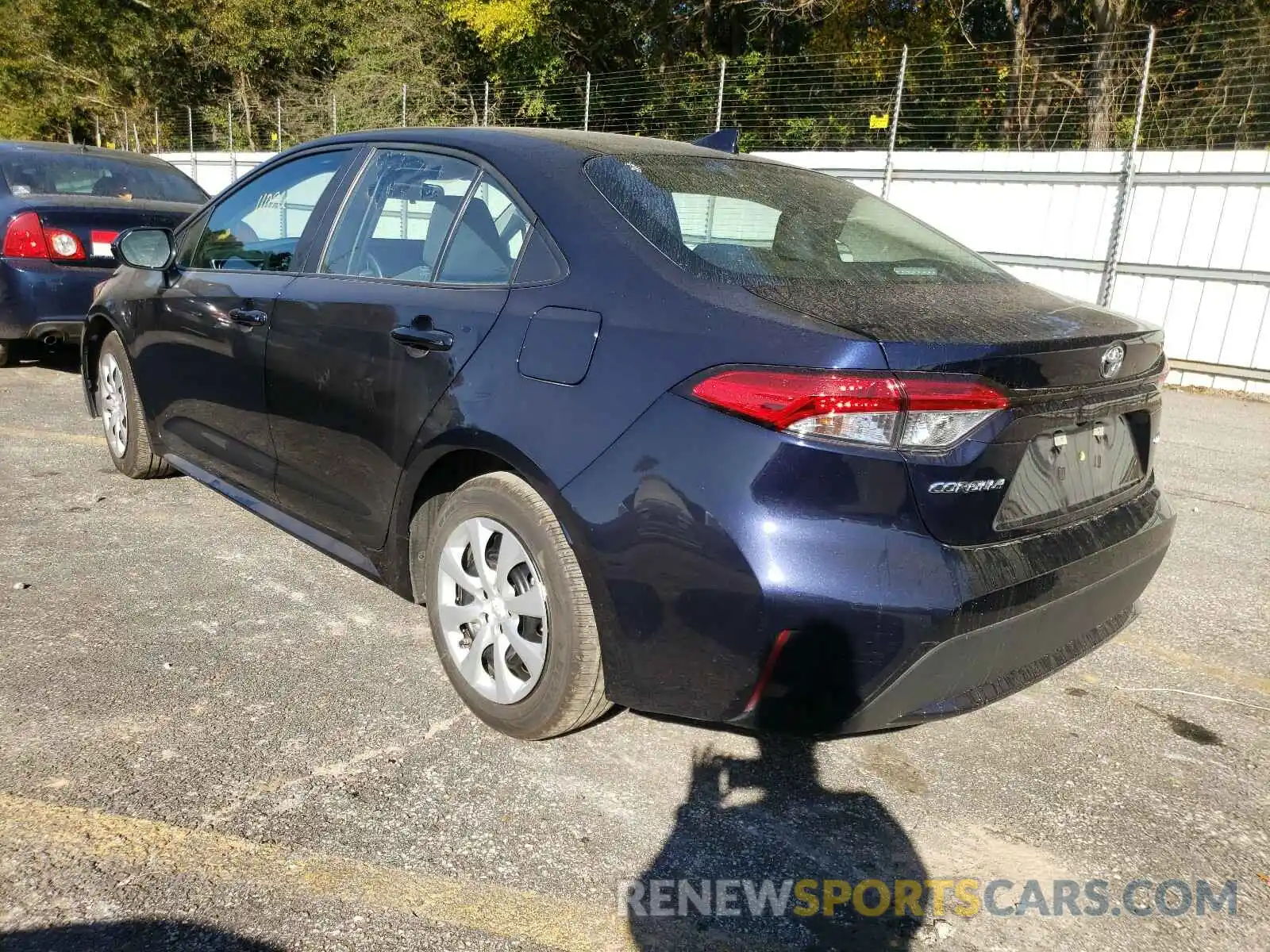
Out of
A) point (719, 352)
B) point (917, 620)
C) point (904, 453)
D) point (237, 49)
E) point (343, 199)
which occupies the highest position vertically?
point (237, 49)

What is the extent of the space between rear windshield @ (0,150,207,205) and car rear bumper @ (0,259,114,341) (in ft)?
2.35

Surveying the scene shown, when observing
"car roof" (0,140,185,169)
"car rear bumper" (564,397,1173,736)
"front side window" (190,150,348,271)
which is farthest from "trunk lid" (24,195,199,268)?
"car rear bumper" (564,397,1173,736)

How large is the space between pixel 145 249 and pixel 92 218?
2.88 metres

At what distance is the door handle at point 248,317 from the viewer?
10.7ft

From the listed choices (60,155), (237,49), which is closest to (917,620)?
(60,155)

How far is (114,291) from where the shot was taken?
14.4 ft

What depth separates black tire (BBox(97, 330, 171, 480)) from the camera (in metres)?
4.30

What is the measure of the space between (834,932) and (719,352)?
3.96ft

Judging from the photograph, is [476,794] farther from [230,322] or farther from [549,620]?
[230,322]

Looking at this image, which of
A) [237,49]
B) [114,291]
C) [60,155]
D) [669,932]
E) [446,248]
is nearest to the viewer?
[669,932]

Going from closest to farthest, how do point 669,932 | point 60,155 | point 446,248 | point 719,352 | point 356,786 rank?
point 669,932
point 719,352
point 356,786
point 446,248
point 60,155

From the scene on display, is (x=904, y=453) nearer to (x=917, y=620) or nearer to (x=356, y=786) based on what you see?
(x=917, y=620)

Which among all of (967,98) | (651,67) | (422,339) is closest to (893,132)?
(967,98)

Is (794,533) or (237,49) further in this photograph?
(237,49)
